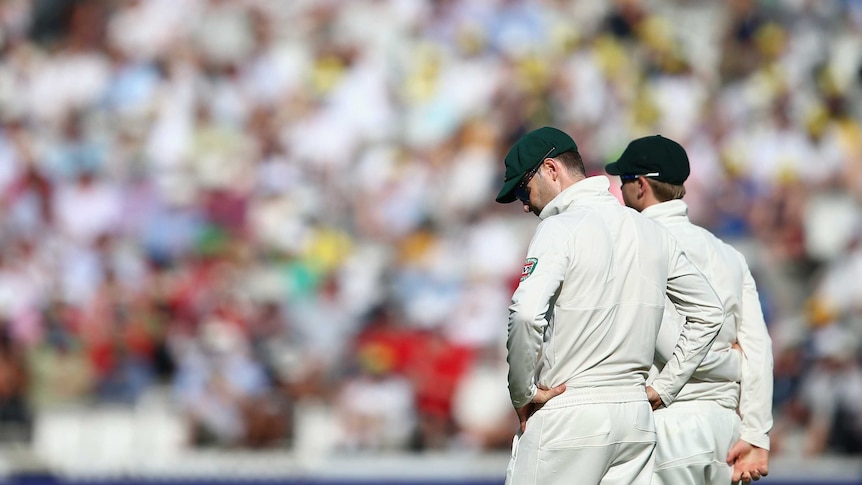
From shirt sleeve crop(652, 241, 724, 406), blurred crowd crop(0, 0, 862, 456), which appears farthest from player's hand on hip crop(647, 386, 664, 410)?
blurred crowd crop(0, 0, 862, 456)

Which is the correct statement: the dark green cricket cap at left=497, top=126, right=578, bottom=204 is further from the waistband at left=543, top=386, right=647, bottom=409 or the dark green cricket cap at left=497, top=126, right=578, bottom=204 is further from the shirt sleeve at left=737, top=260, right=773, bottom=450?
the shirt sleeve at left=737, top=260, right=773, bottom=450

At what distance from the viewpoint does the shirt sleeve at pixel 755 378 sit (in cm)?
477

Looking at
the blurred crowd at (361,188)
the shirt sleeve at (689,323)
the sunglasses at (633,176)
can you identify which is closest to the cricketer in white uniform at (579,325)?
the shirt sleeve at (689,323)

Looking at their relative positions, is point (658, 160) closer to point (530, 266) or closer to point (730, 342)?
point (730, 342)

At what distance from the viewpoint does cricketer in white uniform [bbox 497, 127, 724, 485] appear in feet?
12.9

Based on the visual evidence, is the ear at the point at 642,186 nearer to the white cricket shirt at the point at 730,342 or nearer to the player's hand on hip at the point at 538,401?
the white cricket shirt at the point at 730,342

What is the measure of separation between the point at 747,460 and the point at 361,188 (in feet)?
24.7

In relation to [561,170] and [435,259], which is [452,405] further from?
[561,170]

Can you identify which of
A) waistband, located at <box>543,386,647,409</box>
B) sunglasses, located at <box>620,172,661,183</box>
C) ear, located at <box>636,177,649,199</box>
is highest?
sunglasses, located at <box>620,172,661,183</box>

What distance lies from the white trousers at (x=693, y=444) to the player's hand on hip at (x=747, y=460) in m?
0.03

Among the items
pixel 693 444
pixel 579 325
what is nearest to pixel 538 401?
pixel 579 325

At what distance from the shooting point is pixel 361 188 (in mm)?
11930

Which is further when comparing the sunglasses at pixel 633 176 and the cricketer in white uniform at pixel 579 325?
the sunglasses at pixel 633 176

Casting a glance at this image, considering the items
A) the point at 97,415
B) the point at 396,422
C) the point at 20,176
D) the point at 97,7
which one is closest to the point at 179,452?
the point at 97,415
